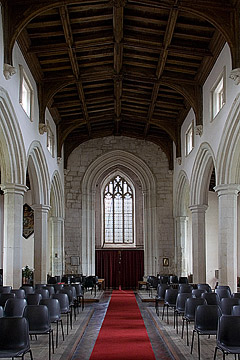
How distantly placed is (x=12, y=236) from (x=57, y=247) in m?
8.62

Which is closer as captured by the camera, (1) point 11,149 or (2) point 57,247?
(1) point 11,149

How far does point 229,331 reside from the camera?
19.7 ft

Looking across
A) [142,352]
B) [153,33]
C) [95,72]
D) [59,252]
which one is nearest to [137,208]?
[59,252]

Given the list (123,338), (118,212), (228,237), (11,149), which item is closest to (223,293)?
(228,237)

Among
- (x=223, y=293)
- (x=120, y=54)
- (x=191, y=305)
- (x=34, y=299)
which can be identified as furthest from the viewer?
(x=120, y=54)

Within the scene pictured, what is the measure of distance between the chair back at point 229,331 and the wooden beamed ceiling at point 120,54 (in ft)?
22.5

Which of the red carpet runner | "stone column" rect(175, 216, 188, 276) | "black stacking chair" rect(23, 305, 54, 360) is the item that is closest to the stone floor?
the red carpet runner

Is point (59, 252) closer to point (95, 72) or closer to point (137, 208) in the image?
point (137, 208)

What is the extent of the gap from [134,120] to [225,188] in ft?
27.6

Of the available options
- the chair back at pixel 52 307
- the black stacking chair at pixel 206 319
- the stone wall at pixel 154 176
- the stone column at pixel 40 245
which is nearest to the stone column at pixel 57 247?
the stone wall at pixel 154 176

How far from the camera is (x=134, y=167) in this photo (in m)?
22.3

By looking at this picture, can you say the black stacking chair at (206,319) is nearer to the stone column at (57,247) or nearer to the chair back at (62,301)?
the chair back at (62,301)

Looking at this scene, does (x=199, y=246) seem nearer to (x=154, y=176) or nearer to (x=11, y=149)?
(x=154, y=176)

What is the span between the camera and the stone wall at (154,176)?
21.5 metres
